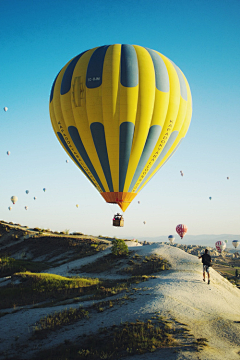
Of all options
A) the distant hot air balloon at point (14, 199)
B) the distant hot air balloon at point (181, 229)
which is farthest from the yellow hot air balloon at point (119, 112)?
the distant hot air balloon at point (14, 199)

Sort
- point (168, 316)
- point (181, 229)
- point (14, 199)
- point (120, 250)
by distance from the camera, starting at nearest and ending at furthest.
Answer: point (168, 316), point (120, 250), point (181, 229), point (14, 199)

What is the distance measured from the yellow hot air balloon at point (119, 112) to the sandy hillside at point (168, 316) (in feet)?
38.1

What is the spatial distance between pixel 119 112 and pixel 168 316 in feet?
59.1

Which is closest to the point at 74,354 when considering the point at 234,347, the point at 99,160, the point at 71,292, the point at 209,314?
the point at 234,347

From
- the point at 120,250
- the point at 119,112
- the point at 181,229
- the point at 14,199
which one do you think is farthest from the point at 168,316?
the point at 14,199

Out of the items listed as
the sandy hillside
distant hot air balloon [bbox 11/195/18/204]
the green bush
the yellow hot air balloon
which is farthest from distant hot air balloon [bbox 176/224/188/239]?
the sandy hillside

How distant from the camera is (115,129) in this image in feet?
86.7

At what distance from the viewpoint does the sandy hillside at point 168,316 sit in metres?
10.8

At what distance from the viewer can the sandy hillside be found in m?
10.8

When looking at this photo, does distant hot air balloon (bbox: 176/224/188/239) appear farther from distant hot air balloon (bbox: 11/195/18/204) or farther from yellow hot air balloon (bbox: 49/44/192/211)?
distant hot air balloon (bbox: 11/195/18/204)

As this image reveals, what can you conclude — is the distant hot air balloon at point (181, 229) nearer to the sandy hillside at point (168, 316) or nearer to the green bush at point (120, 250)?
the green bush at point (120, 250)

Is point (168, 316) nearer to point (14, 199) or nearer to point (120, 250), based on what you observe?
point (120, 250)

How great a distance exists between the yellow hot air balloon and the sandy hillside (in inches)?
458

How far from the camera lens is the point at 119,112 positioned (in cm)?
2602
